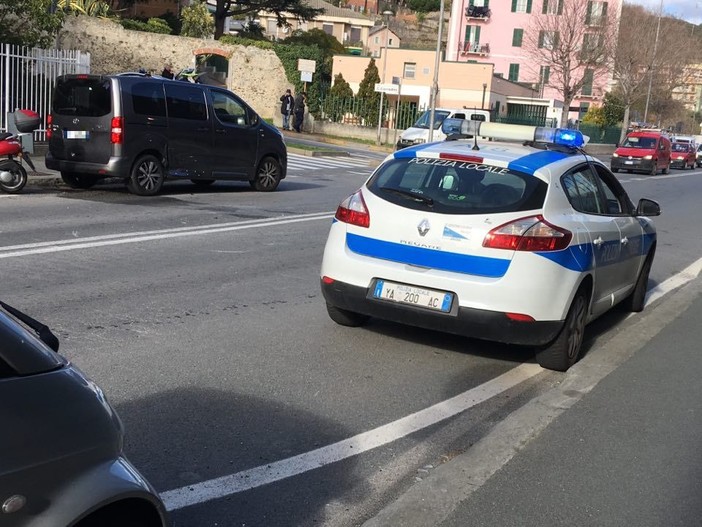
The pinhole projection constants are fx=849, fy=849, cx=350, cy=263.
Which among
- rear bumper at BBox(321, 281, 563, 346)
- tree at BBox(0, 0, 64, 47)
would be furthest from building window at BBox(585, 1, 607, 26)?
rear bumper at BBox(321, 281, 563, 346)

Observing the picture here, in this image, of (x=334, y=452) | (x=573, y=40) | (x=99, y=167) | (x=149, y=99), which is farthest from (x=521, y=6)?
(x=334, y=452)

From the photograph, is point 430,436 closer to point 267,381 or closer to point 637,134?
point 267,381

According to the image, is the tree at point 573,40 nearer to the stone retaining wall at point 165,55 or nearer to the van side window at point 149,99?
the stone retaining wall at point 165,55

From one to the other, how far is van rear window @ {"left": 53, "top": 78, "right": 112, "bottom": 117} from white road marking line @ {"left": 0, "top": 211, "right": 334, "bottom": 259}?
3.58 meters

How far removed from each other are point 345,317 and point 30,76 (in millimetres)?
14507

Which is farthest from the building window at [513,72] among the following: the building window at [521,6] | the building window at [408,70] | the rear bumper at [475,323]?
the rear bumper at [475,323]

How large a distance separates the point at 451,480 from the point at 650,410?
198 centimetres

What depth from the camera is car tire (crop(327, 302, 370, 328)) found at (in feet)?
23.1

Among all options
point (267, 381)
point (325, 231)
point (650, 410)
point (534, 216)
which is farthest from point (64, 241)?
point (650, 410)

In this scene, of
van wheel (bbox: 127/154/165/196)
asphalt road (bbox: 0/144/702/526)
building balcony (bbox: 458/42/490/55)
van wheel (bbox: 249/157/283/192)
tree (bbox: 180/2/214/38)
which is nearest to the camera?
asphalt road (bbox: 0/144/702/526)

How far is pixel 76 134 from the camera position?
14289 millimetres

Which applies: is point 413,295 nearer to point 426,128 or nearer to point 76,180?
point 76,180

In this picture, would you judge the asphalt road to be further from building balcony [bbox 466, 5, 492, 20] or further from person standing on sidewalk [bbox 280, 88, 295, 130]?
building balcony [bbox 466, 5, 492, 20]

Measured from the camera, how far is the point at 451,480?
4.27 meters
